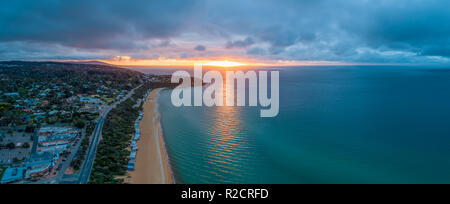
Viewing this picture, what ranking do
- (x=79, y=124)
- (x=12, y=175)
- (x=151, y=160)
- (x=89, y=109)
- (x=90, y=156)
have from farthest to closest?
(x=89, y=109) → (x=79, y=124) → (x=151, y=160) → (x=90, y=156) → (x=12, y=175)

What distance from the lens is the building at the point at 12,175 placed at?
38.4 ft

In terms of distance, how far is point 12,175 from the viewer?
39.8 ft

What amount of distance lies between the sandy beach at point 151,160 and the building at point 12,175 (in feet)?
20.1

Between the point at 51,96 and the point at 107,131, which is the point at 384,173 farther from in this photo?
the point at 51,96

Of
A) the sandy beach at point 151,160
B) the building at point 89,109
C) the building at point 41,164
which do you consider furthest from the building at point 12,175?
the building at point 89,109

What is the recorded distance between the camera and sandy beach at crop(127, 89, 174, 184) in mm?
14108

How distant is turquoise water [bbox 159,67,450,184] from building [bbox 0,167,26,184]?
30.9 feet

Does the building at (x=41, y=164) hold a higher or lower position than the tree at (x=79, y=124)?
lower

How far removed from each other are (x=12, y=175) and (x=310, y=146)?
22963 mm

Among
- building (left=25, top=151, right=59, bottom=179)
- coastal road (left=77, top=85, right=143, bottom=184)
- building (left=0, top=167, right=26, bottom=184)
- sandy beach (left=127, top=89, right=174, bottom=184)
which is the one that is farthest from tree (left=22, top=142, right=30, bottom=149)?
sandy beach (left=127, top=89, right=174, bottom=184)

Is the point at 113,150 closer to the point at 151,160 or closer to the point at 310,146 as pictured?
the point at 151,160

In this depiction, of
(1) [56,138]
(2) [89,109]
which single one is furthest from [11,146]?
(2) [89,109]

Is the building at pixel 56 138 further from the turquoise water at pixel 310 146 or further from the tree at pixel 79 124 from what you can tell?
the turquoise water at pixel 310 146

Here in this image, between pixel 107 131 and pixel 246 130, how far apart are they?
15.0 metres
